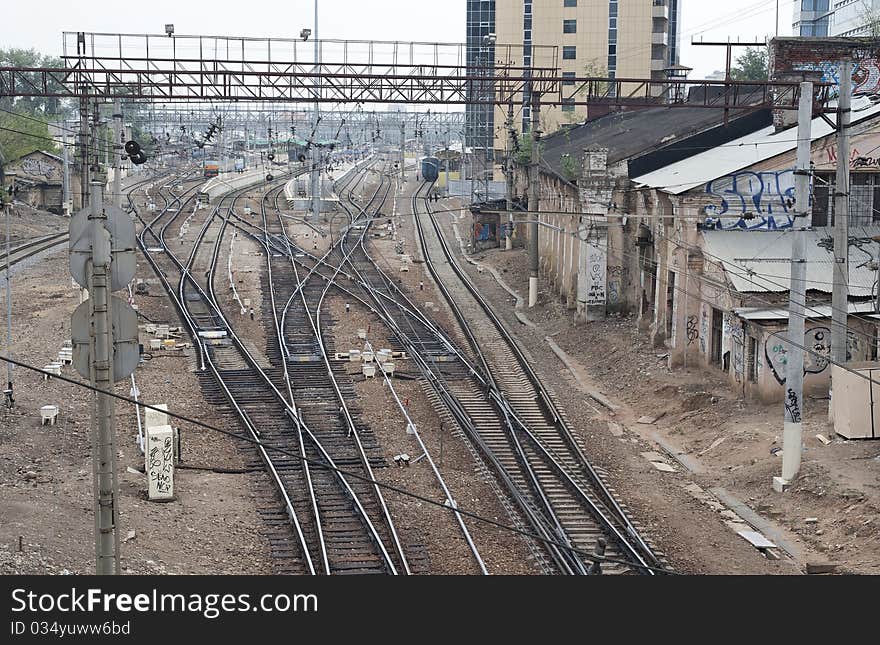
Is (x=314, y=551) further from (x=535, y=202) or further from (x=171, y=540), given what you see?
(x=535, y=202)

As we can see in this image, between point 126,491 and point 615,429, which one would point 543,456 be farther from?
point 126,491

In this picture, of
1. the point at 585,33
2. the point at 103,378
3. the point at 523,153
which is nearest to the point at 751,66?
the point at 585,33

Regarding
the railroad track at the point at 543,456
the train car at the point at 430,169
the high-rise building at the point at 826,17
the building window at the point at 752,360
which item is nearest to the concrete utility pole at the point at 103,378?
the railroad track at the point at 543,456

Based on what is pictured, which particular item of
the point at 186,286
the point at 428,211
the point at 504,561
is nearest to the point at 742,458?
the point at 504,561

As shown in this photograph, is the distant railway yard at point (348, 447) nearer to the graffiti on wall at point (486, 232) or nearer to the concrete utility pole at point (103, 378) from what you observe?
the concrete utility pole at point (103, 378)

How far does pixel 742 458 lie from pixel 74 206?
151 feet

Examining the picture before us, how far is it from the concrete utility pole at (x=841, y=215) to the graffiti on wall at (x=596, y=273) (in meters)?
13.3

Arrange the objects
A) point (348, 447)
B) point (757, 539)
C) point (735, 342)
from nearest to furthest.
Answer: point (757, 539), point (348, 447), point (735, 342)

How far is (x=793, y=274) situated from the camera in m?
17.5

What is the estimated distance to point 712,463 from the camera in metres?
20.0

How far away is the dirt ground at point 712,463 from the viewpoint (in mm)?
15695

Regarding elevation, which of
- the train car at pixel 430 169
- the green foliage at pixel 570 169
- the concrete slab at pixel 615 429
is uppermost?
the train car at pixel 430 169

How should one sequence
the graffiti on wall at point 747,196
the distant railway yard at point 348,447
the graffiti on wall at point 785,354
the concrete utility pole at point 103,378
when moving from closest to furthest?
the concrete utility pole at point 103,378 < the distant railway yard at point 348,447 < the graffiti on wall at point 785,354 < the graffiti on wall at point 747,196

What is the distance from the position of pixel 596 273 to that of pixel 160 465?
17441mm
